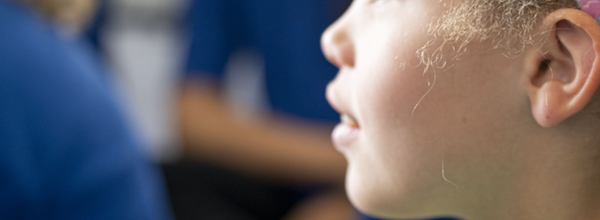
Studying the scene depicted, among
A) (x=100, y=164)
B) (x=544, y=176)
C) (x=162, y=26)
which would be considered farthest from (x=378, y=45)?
(x=162, y=26)

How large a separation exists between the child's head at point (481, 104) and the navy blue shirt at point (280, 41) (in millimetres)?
962

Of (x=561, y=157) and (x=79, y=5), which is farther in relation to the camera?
(x=79, y=5)

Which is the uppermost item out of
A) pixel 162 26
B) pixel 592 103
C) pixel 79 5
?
pixel 162 26

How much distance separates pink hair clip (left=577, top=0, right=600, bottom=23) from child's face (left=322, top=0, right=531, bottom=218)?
51 millimetres

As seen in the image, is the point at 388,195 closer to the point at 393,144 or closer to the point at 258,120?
the point at 393,144

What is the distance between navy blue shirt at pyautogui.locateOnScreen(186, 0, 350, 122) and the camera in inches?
55.1

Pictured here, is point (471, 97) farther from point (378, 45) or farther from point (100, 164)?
point (100, 164)

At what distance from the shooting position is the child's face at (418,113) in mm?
352

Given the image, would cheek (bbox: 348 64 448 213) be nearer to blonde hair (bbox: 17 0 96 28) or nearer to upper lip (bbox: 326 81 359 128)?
upper lip (bbox: 326 81 359 128)

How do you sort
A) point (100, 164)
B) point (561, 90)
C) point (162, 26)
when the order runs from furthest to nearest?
1. point (162, 26)
2. point (100, 164)
3. point (561, 90)

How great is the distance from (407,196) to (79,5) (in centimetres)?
74

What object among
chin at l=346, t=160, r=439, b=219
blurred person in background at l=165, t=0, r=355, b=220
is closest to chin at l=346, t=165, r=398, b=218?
chin at l=346, t=160, r=439, b=219

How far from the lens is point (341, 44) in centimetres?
43

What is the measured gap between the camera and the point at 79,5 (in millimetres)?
906
